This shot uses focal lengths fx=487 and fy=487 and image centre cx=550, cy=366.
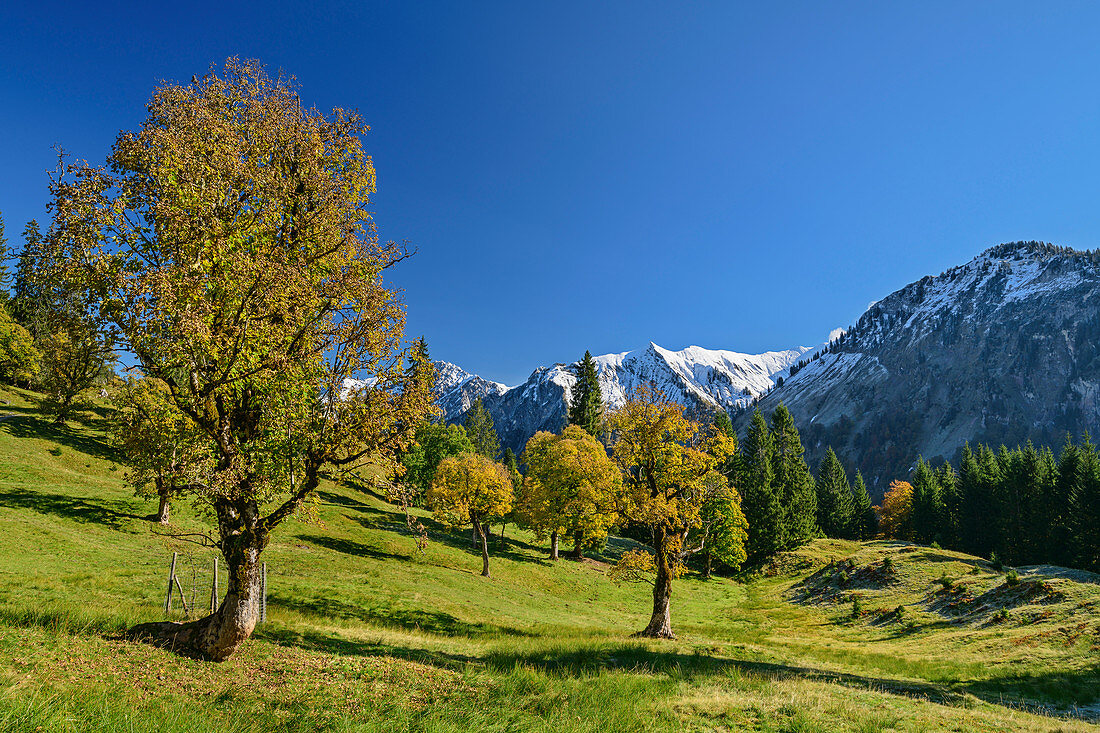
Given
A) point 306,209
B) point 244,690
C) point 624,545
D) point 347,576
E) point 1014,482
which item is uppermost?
point 306,209

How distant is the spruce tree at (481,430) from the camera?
104 m

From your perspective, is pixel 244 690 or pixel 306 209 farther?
pixel 306 209

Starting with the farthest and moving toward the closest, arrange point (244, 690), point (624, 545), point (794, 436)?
point (794, 436) < point (624, 545) < point (244, 690)

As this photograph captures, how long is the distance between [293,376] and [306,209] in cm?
562

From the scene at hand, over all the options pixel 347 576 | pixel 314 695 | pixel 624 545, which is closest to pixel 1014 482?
pixel 624 545

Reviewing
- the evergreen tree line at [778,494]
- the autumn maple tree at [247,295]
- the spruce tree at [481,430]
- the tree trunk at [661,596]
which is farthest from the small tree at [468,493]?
the spruce tree at [481,430]

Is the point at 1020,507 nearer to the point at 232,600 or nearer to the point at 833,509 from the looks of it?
the point at 833,509

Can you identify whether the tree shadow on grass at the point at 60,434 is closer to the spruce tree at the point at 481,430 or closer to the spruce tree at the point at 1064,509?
the spruce tree at the point at 481,430

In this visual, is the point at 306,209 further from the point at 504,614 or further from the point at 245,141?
the point at 504,614

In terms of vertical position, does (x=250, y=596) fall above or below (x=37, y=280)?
below

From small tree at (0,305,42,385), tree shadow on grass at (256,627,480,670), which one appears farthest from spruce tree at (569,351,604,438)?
small tree at (0,305,42,385)

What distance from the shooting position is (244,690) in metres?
10.5

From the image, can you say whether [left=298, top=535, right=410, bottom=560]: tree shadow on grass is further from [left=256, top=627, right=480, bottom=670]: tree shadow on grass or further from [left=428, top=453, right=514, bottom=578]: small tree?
[left=256, top=627, right=480, bottom=670]: tree shadow on grass

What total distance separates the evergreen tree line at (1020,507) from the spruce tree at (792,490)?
21.5 meters
